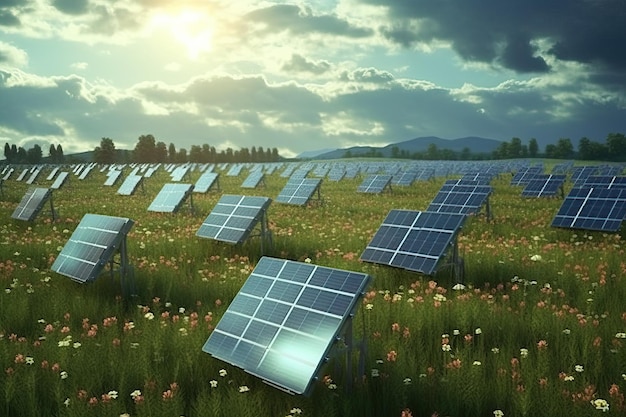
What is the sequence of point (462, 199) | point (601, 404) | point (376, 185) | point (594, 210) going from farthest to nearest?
point (376, 185) < point (462, 199) < point (594, 210) < point (601, 404)

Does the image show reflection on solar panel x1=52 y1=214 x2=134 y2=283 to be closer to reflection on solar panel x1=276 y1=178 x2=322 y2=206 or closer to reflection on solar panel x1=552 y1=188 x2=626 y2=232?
reflection on solar panel x1=552 y1=188 x2=626 y2=232

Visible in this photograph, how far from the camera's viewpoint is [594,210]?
1565 cm

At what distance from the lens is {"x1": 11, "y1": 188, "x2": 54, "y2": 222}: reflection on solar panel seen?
18328 mm

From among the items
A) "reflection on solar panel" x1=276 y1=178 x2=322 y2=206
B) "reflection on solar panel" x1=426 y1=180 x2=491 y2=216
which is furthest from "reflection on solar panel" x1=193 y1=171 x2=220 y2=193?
"reflection on solar panel" x1=426 y1=180 x2=491 y2=216

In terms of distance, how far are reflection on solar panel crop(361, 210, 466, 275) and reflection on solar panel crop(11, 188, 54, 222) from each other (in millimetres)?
12115

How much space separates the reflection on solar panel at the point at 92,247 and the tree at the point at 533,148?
17466cm

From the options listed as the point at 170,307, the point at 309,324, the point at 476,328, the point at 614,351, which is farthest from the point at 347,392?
the point at 170,307

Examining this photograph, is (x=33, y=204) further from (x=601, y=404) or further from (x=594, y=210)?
(x=601, y=404)

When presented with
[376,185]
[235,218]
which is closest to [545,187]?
[376,185]

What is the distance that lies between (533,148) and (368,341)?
7032 inches

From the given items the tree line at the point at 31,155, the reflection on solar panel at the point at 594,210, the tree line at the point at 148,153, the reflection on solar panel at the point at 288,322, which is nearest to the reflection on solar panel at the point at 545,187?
the reflection on solar panel at the point at 594,210

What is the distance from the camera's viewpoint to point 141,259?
1276 centimetres

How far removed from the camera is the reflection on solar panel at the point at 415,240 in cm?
996

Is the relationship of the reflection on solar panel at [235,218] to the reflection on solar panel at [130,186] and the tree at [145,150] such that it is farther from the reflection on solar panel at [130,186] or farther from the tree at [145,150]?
the tree at [145,150]
